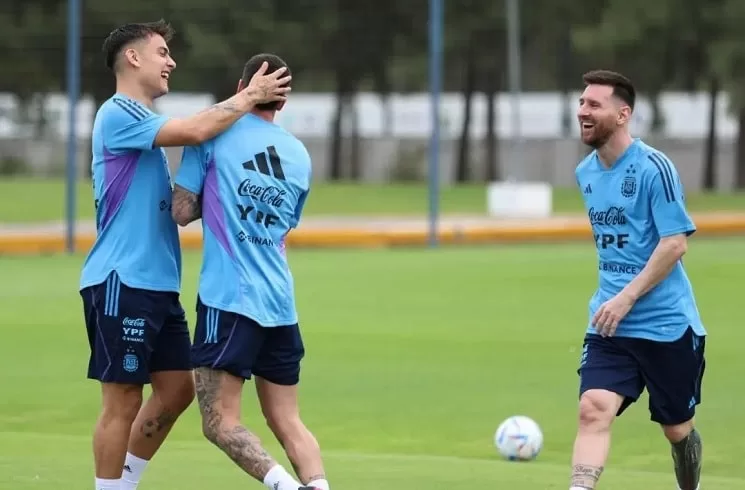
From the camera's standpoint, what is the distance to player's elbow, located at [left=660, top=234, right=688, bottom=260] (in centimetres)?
724

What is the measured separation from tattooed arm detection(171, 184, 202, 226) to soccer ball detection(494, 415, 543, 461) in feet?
11.3

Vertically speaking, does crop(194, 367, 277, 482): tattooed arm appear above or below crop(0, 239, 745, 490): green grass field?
above

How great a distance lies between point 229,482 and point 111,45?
243cm

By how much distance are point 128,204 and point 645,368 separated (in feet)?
7.78

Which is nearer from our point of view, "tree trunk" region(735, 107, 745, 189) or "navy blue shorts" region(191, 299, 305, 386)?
"navy blue shorts" region(191, 299, 305, 386)

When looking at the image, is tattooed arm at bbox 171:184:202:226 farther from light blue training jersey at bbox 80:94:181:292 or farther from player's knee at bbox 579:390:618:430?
player's knee at bbox 579:390:618:430

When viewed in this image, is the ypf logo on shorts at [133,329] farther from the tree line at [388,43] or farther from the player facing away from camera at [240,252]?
the tree line at [388,43]

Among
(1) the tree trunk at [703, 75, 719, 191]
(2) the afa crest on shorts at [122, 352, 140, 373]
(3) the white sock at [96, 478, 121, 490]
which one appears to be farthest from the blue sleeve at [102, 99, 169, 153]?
(1) the tree trunk at [703, 75, 719, 191]

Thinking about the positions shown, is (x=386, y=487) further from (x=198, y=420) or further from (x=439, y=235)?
(x=439, y=235)

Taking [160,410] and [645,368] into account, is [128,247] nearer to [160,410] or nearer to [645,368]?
[160,410]

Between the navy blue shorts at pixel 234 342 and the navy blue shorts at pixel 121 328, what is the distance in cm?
27

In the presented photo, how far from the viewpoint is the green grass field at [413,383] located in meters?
8.98

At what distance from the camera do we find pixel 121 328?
23.3 feet

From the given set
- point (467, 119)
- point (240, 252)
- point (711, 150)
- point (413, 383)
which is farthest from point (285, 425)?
point (467, 119)
